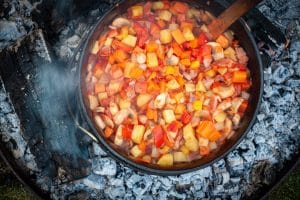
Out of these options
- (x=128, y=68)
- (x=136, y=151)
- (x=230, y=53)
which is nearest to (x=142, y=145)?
(x=136, y=151)

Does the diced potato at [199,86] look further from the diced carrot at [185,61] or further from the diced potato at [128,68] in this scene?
the diced potato at [128,68]

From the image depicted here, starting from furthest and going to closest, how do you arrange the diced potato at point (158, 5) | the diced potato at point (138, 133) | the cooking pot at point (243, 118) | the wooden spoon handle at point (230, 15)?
1. the diced potato at point (158, 5)
2. the diced potato at point (138, 133)
3. the cooking pot at point (243, 118)
4. the wooden spoon handle at point (230, 15)

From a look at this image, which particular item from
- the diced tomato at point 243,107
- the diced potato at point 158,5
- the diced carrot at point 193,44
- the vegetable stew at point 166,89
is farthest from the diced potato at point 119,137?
the diced potato at point 158,5

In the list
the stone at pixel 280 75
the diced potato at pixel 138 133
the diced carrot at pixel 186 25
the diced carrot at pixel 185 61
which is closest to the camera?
the diced potato at pixel 138 133

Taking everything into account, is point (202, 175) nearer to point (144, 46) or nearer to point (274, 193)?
point (274, 193)

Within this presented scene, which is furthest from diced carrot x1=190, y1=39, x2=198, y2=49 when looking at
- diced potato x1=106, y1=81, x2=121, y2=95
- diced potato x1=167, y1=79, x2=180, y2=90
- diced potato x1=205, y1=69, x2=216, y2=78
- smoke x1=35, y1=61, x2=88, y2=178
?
smoke x1=35, y1=61, x2=88, y2=178

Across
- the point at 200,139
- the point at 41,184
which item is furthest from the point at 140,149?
the point at 41,184

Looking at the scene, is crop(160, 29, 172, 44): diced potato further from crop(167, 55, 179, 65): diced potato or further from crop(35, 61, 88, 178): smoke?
crop(35, 61, 88, 178): smoke

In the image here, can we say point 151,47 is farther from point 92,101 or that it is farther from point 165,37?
point 92,101
